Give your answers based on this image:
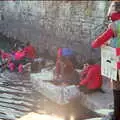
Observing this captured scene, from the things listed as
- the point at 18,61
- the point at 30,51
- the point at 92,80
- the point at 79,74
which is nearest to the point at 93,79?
the point at 92,80

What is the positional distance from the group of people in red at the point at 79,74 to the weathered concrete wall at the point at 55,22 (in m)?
0.68

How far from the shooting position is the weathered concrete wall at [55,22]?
7.55 metres

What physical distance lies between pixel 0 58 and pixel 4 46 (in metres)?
0.39

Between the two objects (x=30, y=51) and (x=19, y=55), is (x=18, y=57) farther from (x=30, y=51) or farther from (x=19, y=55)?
(x=30, y=51)

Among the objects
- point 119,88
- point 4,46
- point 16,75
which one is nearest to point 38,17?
point 4,46

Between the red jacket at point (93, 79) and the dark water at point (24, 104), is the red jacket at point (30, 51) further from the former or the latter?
the red jacket at point (93, 79)

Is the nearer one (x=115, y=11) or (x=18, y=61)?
(x=115, y=11)

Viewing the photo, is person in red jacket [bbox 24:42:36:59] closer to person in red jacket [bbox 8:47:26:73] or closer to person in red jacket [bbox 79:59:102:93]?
person in red jacket [bbox 8:47:26:73]

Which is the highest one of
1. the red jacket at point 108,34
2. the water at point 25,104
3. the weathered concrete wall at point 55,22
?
the red jacket at point 108,34

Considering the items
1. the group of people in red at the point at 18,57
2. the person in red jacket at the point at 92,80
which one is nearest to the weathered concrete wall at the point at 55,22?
the group of people in red at the point at 18,57

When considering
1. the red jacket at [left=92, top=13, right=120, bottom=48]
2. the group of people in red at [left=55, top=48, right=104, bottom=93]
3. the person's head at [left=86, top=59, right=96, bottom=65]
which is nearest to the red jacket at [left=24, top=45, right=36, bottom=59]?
the group of people in red at [left=55, top=48, right=104, bottom=93]

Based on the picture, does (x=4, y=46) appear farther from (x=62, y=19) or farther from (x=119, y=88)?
(x=119, y=88)

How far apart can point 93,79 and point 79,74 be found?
21.2 inches

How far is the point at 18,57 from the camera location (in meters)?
7.52
